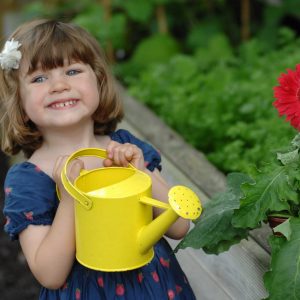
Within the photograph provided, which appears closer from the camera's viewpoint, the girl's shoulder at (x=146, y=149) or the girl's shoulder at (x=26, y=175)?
the girl's shoulder at (x=26, y=175)

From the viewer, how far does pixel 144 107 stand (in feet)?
14.6

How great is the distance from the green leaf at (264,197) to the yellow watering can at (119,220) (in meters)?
0.18

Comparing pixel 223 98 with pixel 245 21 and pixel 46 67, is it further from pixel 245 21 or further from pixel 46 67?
pixel 46 67

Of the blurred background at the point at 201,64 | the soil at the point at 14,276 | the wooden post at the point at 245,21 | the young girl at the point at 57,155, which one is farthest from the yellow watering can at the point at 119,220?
the wooden post at the point at 245,21

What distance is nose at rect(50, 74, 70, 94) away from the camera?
2.31 meters

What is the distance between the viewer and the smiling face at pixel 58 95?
2.32 m

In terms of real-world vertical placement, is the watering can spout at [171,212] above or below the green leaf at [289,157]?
below

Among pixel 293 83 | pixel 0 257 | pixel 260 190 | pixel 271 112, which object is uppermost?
pixel 293 83

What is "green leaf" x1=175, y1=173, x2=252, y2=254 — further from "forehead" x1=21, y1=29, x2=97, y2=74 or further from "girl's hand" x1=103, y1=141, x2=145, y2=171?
"forehead" x1=21, y1=29, x2=97, y2=74

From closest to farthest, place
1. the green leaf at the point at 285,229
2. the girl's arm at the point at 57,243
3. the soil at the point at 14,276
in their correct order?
1. the green leaf at the point at 285,229
2. the girl's arm at the point at 57,243
3. the soil at the point at 14,276

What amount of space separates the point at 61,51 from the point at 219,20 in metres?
3.56

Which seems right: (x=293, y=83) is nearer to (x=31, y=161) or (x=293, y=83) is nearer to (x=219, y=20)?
(x=31, y=161)

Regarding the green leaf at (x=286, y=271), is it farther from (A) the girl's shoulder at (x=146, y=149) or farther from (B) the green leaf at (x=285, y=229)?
(A) the girl's shoulder at (x=146, y=149)

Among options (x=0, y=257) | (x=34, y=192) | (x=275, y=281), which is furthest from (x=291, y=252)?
(x=0, y=257)
